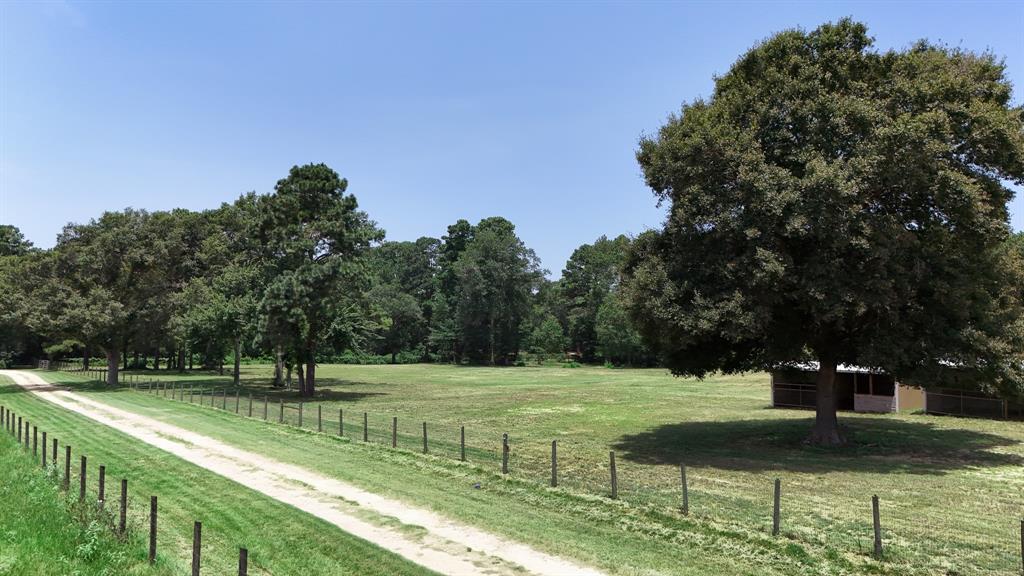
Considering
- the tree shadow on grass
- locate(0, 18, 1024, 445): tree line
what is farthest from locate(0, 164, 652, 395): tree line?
the tree shadow on grass

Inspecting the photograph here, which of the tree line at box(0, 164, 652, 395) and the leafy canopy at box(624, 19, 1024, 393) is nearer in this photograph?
the leafy canopy at box(624, 19, 1024, 393)

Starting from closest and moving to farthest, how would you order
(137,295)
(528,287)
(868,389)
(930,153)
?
(930,153) < (868,389) < (137,295) < (528,287)

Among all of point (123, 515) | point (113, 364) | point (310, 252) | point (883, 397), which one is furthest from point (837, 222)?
Answer: point (113, 364)

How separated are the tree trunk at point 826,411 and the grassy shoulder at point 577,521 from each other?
14.2m

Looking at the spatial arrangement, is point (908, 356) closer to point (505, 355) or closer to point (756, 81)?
point (756, 81)

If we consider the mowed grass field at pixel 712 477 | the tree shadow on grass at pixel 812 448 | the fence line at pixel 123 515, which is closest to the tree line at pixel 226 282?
the tree shadow on grass at pixel 812 448

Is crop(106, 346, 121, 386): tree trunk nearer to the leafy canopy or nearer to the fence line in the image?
the fence line

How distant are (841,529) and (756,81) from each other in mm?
17432

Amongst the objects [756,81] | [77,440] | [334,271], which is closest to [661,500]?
[756,81]

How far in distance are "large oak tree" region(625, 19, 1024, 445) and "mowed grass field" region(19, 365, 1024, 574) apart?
412 centimetres

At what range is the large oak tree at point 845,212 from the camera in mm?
21000

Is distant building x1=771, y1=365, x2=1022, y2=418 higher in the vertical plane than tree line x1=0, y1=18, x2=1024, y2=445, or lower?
lower

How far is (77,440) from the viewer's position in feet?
81.5

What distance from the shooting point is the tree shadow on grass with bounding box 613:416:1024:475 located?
21688 mm
